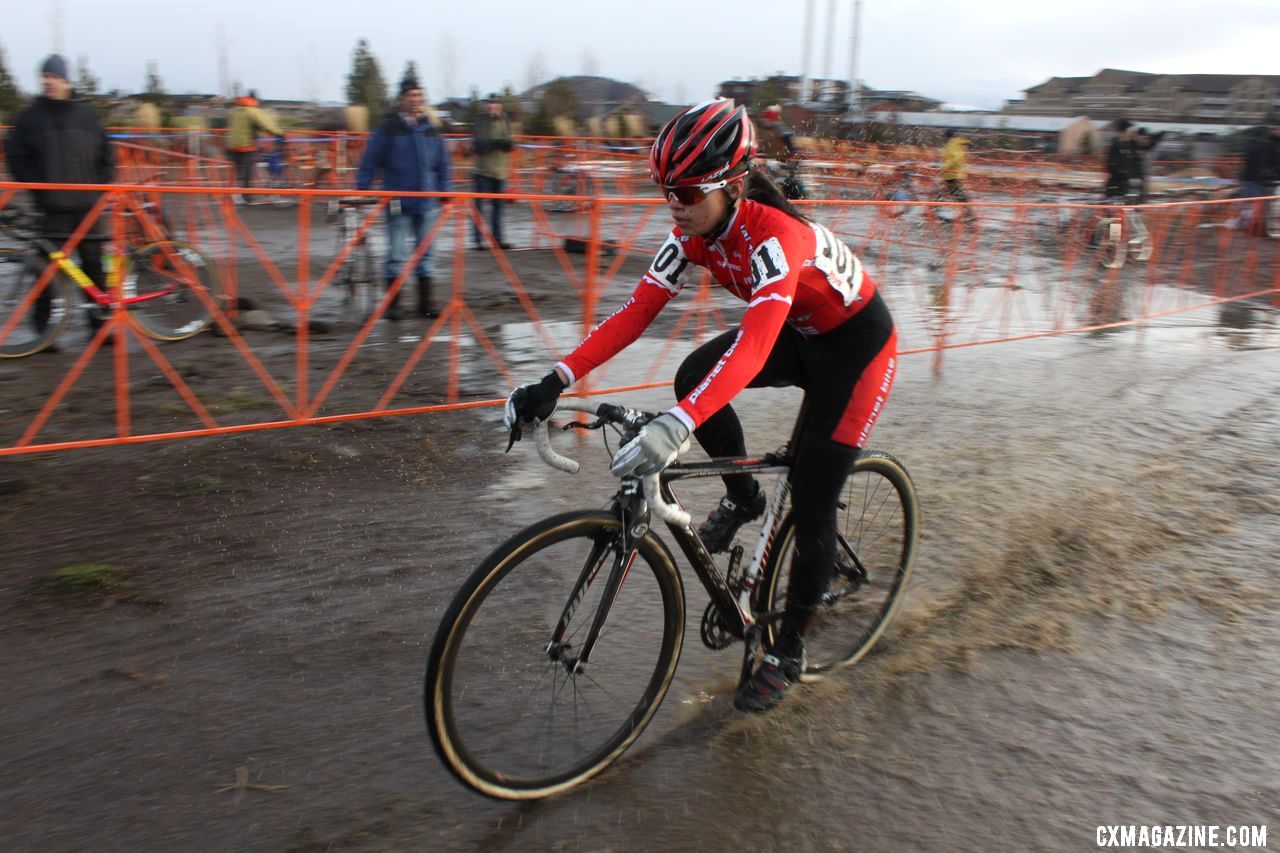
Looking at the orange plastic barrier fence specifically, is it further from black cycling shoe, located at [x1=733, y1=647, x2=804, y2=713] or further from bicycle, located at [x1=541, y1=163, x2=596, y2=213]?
bicycle, located at [x1=541, y1=163, x2=596, y2=213]

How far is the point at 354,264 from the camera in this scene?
29.9ft

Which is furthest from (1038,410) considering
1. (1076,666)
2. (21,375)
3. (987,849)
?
(21,375)

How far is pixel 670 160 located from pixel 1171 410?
6332 mm

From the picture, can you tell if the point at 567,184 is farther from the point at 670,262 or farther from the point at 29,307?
the point at 670,262

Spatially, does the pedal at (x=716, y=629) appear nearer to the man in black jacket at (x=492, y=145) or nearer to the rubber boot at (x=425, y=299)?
the rubber boot at (x=425, y=299)

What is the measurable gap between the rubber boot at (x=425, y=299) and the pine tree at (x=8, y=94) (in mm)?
16400

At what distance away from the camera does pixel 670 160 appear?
2.80 metres

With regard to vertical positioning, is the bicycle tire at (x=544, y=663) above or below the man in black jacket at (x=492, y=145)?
below

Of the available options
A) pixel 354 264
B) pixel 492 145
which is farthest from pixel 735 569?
pixel 492 145

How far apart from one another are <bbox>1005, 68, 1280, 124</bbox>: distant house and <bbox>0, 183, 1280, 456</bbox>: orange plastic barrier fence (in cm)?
6643

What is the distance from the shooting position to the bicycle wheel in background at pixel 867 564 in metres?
3.75

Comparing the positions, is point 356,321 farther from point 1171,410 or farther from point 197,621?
point 1171,410

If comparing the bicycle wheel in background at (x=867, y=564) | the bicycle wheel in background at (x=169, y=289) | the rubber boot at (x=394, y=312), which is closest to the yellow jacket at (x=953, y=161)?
the rubber boot at (x=394, y=312)

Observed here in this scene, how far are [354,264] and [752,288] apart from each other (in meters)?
6.93
